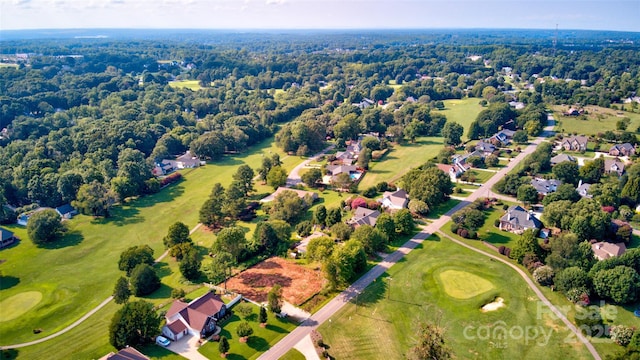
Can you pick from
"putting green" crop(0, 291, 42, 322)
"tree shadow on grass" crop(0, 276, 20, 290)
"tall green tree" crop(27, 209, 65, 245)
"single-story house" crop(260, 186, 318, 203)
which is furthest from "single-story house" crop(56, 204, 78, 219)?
"single-story house" crop(260, 186, 318, 203)

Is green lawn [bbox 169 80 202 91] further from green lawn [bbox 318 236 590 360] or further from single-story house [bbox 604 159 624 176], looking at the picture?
green lawn [bbox 318 236 590 360]

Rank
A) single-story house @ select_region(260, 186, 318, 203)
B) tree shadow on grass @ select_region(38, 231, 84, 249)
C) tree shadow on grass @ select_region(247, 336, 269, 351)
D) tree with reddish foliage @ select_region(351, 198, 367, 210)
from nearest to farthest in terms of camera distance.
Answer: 1. tree shadow on grass @ select_region(247, 336, 269, 351)
2. tree shadow on grass @ select_region(38, 231, 84, 249)
3. tree with reddish foliage @ select_region(351, 198, 367, 210)
4. single-story house @ select_region(260, 186, 318, 203)

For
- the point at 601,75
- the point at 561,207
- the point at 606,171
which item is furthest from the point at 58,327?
the point at 601,75

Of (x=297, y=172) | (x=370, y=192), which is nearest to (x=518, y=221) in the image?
(x=370, y=192)

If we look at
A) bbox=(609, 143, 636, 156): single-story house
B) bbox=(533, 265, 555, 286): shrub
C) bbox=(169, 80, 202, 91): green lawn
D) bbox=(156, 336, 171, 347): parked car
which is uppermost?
bbox=(169, 80, 202, 91): green lawn

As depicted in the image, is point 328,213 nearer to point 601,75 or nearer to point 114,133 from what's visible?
point 114,133

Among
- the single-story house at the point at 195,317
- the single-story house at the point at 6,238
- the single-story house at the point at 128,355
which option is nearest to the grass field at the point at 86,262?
the single-story house at the point at 6,238
